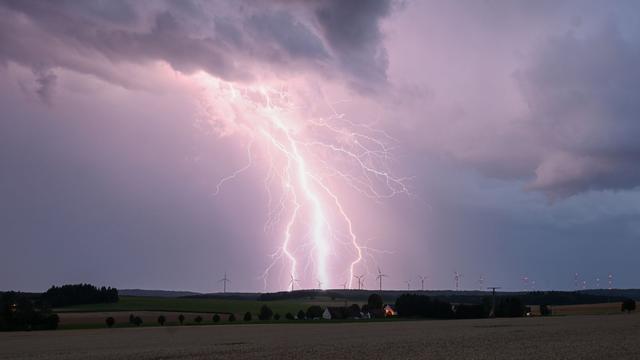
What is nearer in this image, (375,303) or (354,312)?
(354,312)

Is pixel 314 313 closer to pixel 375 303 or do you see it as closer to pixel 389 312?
pixel 375 303

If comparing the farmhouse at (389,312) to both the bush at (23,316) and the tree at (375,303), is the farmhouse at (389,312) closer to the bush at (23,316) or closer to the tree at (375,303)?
the tree at (375,303)

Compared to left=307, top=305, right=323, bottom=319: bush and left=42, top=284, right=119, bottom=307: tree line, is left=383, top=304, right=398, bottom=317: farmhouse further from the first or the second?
left=42, top=284, right=119, bottom=307: tree line

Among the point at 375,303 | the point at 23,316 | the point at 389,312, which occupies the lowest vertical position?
the point at 389,312

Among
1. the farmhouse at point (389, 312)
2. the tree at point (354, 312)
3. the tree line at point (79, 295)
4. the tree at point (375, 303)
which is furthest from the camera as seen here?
the tree line at point (79, 295)

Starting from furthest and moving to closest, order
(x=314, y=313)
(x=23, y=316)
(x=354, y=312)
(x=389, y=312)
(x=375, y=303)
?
(x=375, y=303) → (x=389, y=312) → (x=354, y=312) → (x=314, y=313) → (x=23, y=316)

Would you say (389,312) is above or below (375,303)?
below

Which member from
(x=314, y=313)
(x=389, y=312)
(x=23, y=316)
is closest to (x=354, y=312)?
(x=389, y=312)

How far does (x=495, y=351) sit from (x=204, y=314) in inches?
3977

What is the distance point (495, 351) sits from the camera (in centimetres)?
3403

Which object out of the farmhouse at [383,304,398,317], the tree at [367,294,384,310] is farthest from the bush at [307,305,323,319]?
the farmhouse at [383,304,398,317]

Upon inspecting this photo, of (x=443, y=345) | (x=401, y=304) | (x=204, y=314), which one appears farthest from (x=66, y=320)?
(x=443, y=345)

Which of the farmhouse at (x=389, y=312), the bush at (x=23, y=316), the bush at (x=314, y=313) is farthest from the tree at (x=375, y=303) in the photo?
the bush at (x=23, y=316)

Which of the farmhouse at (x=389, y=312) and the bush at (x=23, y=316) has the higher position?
the bush at (x=23, y=316)
